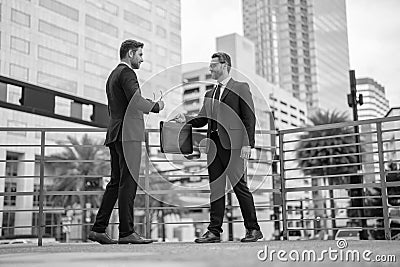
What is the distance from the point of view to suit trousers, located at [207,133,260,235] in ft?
15.3

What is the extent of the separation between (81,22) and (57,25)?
364 cm

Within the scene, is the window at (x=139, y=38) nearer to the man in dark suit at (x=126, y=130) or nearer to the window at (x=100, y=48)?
the window at (x=100, y=48)

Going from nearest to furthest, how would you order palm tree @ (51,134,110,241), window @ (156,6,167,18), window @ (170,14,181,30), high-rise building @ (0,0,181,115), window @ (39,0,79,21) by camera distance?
1. palm tree @ (51,134,110,241)
2. high-rise building @ (0,0,181,115)
3. window @ (39,0,79,21)
4. window @ (170,14,181,30)
5. window @ (156,6,167,18)

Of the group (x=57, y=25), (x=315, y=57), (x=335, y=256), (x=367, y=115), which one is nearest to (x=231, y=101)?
(x=335, y=256)

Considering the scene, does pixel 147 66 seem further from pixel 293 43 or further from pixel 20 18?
pixel 293 43

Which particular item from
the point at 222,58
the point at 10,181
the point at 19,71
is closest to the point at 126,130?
the point at 222,58

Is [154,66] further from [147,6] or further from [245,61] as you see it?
[245,61]

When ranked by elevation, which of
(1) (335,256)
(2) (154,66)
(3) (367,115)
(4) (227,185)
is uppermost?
(2) (154,66)

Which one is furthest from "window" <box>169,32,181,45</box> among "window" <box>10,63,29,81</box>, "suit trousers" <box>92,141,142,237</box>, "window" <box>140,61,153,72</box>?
"suit trousers" <box>92,141,142,237</box>

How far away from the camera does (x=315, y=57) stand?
108062 millimetres

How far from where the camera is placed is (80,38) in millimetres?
46844

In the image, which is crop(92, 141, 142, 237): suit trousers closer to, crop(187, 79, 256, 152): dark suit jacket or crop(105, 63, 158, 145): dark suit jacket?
crop(105, 63, 158, 145): dark suit jacket

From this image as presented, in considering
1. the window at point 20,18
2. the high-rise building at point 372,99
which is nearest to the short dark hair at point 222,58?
the high-rise building at point 372,99

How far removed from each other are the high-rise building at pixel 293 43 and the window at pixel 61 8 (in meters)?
64.4
